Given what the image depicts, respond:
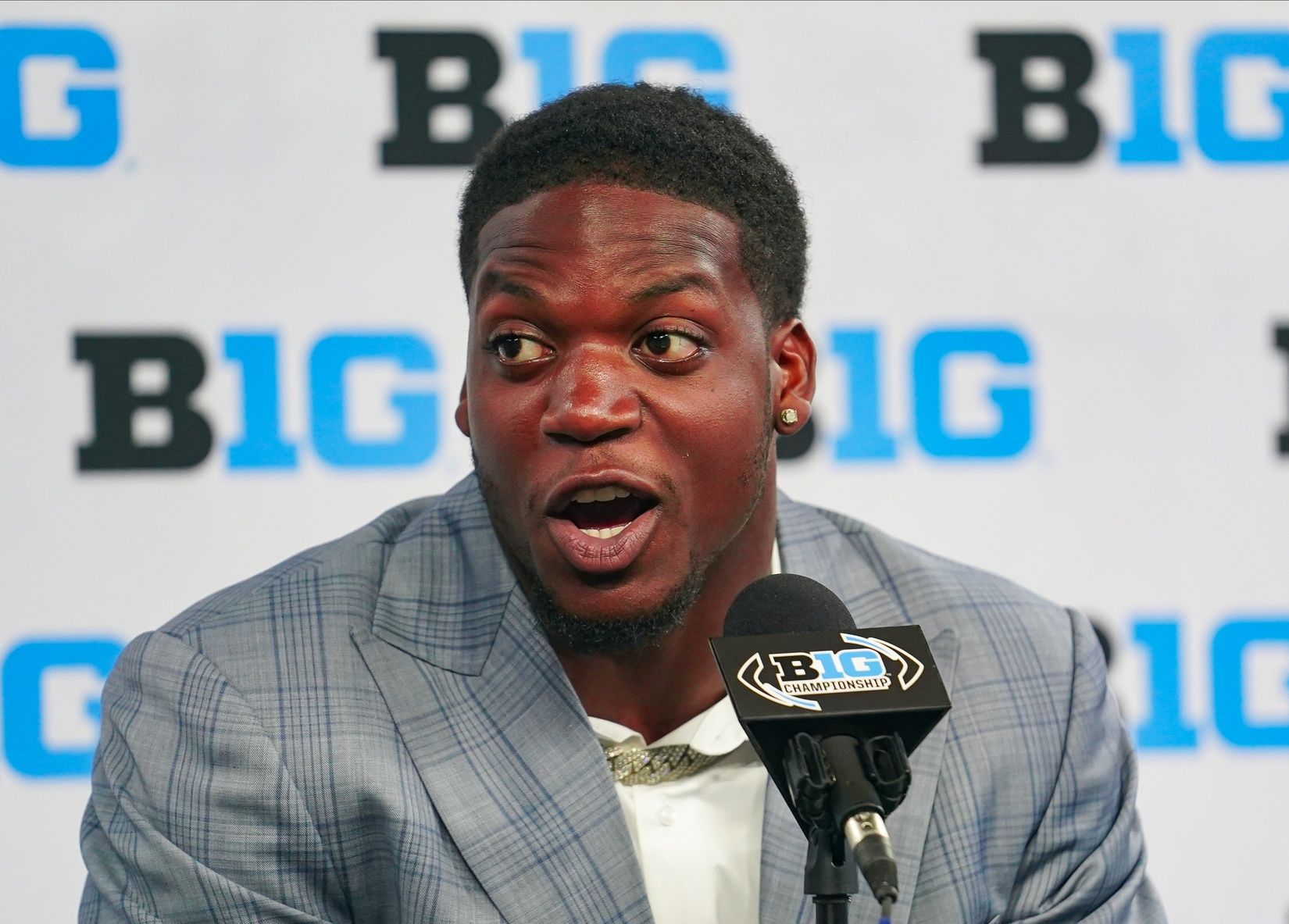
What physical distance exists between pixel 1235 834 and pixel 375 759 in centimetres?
206

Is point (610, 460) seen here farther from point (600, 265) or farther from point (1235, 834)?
point (1235, 834)

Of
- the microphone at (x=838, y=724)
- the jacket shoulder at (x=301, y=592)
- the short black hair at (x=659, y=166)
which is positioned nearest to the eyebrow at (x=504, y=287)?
the short black hair at (x=659, y=166)

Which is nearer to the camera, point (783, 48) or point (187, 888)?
point (187, 888)

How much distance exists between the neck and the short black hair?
0.35 meters

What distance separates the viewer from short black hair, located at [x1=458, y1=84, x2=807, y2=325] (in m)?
2.09

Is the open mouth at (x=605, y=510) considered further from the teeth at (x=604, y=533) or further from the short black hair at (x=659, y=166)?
the short black hair at (x=659, y=166)

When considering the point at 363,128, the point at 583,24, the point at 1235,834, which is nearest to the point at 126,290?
the point at 363,128

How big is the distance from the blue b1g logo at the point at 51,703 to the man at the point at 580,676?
2.90 feet

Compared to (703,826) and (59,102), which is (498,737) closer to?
(703,826)

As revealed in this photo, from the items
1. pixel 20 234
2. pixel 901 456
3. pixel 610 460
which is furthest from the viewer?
pixel 901 456

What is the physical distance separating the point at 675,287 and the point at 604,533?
0.33 meters

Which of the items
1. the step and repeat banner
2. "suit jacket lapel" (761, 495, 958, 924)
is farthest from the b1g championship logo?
the step and repeat banner

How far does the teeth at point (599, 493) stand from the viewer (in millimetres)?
1946

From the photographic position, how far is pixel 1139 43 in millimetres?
3393
